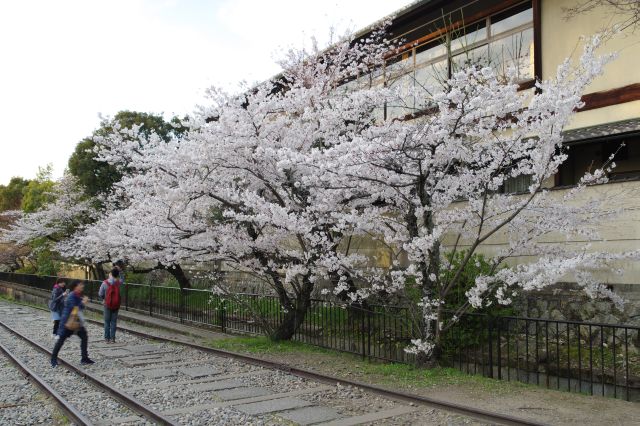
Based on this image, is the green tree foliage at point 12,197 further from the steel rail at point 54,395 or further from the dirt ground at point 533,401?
the dirt ground at point 533,401

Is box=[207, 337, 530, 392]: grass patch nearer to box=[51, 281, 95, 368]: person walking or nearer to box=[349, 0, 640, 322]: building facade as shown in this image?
box=[51, 281, 95, 368]: person walking

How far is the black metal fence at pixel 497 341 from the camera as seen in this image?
9172mm

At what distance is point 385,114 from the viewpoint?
15672 mm

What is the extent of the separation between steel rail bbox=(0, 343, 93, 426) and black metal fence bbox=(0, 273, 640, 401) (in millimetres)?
4737

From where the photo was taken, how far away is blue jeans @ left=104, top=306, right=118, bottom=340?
49.3 ft

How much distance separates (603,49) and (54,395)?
40.1 ft

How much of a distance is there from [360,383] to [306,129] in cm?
552

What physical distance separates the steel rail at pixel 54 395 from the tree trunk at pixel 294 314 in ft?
17.4

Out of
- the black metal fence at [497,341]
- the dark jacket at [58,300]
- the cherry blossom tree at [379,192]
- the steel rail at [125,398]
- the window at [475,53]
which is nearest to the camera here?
the steel rail at [125,398]

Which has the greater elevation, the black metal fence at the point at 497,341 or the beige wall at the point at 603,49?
the beige wall at the point at 603,49

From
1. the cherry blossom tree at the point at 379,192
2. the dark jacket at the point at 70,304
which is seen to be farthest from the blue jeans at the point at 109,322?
the dark jacket at the point at 70,304

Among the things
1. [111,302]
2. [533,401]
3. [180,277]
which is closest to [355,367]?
[533,401]

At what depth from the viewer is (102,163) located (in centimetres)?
2744

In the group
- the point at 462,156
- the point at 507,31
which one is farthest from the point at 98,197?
the point at 462,156
